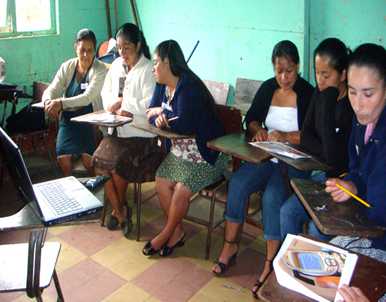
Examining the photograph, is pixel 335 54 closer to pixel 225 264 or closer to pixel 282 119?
pixel 282 119

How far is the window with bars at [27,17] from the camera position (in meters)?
3.92

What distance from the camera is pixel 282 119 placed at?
8.40 ft

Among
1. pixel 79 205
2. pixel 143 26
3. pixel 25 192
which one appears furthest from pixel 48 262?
pixel 143 26

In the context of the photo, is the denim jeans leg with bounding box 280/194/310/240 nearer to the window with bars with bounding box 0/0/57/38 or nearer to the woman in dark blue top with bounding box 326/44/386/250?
the woman in dark blue top with bounding box 326/44/386/250

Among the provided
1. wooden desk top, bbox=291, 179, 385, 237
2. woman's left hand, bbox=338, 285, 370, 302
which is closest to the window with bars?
wooden desk top, bbox=291, 179, 385, 237

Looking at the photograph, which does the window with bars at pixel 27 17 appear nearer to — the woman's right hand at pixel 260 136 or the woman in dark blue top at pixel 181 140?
the woman in dark blue top at pixel 181 140

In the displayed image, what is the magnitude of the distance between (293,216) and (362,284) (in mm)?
946

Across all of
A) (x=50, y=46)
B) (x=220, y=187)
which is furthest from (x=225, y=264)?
(x=50, y=46)

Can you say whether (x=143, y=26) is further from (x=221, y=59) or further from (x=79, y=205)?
(x=79, y=205)

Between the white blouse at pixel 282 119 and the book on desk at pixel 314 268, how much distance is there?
1.29m

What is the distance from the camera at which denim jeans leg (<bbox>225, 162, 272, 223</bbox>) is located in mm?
2375

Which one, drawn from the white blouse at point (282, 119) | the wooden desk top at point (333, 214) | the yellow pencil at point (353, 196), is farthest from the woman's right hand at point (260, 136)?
the yellow pencil at point (353, 196)

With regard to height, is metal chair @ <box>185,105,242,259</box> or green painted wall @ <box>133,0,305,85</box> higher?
green painted wall @ <box>133,0,305,85</box>

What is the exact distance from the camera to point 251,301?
88.4 inches
